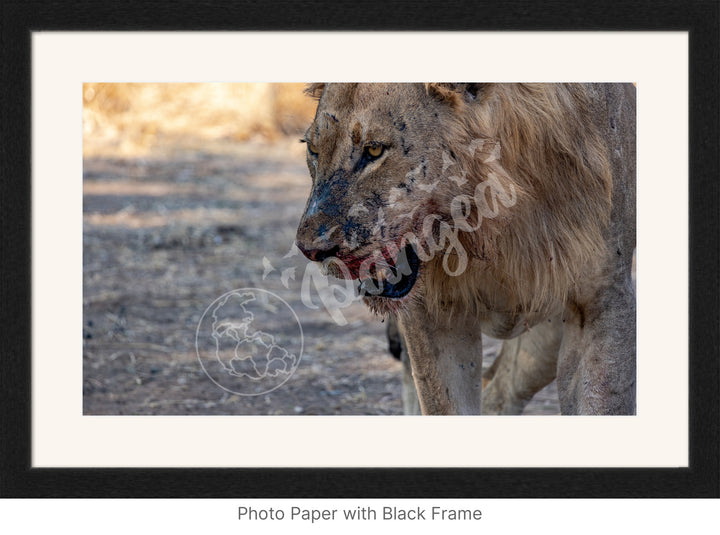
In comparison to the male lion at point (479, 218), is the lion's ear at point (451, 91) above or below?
above

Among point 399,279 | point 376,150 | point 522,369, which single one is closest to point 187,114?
point 522,369

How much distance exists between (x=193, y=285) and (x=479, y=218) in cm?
398

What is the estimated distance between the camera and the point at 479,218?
347cm

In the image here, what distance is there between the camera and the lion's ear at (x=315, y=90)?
3.75 meters

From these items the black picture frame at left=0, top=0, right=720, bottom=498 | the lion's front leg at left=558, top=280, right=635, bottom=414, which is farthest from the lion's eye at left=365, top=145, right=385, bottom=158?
the lion's front leg at left=558, top=280, right=635, bottom=414

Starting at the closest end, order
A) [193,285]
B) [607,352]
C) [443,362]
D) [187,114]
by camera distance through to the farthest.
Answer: [607,352] < [443,362] < [193,285] < [187,114]

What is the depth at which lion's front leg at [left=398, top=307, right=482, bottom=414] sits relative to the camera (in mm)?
3896

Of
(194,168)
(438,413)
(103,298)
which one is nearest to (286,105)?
(194,168)

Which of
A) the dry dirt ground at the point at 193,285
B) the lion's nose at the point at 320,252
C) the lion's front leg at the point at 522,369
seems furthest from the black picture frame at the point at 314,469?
the dry dirt ground at the point at 193,285

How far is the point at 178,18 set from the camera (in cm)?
342

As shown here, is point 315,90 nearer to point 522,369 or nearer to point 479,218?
point 479,218

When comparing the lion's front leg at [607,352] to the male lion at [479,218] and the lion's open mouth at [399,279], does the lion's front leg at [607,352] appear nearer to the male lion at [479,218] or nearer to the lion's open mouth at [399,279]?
the male lion at [479,218]

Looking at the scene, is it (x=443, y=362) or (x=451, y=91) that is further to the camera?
(x=443, y=362)
